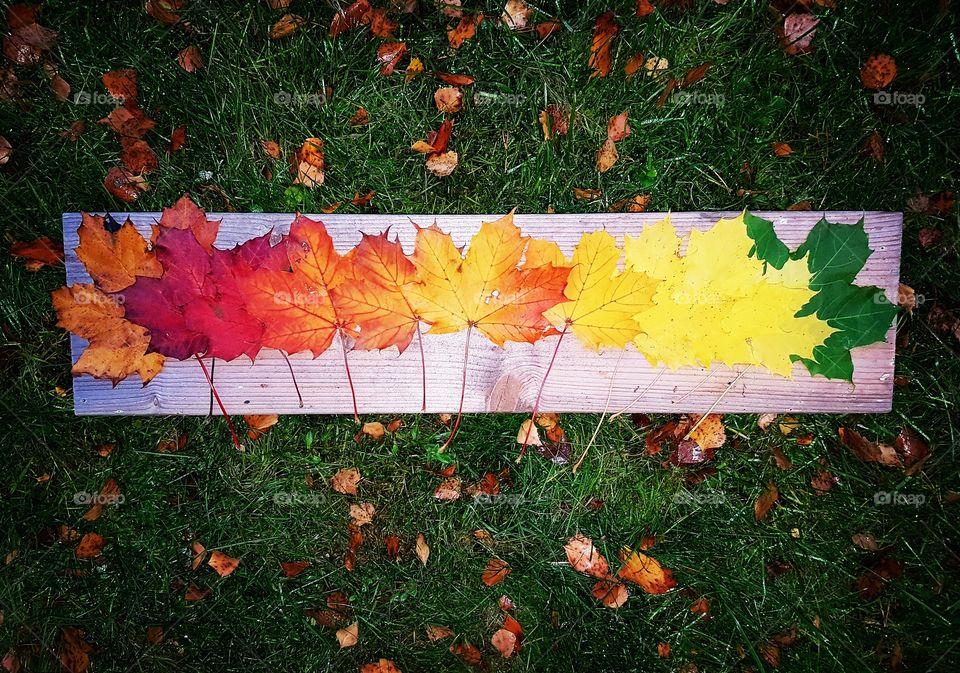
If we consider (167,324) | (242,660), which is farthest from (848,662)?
(167,324)

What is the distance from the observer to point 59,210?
2227mm

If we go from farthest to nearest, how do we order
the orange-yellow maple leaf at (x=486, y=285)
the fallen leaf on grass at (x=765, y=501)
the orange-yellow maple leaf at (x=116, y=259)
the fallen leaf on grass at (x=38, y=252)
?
the fallen leaf on grass at (x=765, y=501)
the fallen leaf on grass at (x=38, y=252)
the orange-yellow maple leaf at (x=116, y=259)
the orange-yellow maple leaf at (x=486, y=285)

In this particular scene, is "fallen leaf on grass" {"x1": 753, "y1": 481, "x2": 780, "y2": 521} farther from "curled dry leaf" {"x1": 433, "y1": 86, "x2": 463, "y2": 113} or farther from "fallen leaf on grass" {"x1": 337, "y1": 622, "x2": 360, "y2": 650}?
"curled dry leaf" {"x1": 433, "y1": 86, "x2": 463, "y2": 113}

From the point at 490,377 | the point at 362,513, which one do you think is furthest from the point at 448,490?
Result: the point at 490,377

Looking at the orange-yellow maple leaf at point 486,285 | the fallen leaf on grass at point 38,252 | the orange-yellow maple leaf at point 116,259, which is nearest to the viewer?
the orange-yellow maple leaf at point 486,285

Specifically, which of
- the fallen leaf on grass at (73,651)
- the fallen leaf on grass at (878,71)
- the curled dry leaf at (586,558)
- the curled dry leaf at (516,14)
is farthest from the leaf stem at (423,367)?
the fallen leaf on grass at (878,71)

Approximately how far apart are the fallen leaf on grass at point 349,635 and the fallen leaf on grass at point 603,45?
2.70 m

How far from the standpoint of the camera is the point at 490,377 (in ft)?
6.80

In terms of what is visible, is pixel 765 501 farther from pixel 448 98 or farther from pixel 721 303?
→ pixel 448 98

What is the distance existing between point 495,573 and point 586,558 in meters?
0.42

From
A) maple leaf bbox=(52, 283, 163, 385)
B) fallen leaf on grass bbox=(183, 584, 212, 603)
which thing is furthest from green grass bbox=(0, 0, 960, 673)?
maple leaf bbox=(52, 283, 163, 385)

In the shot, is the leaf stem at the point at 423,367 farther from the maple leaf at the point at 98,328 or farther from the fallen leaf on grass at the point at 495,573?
the maple leaf at the point at 98,328

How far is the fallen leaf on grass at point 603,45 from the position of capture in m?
2.20

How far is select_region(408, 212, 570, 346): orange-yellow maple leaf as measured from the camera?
6.12 ft
